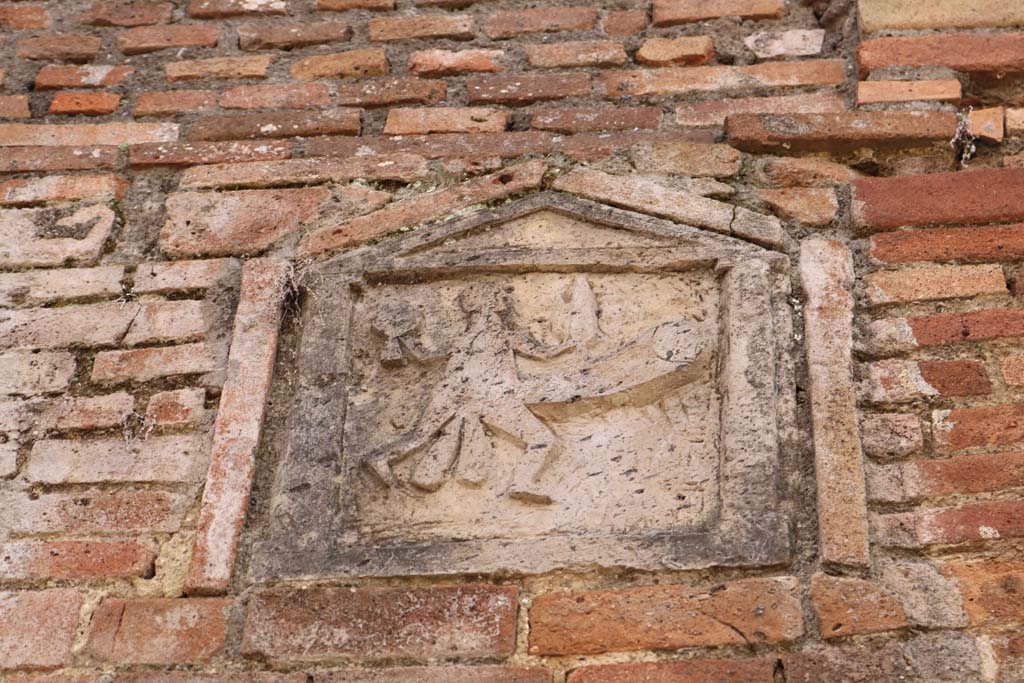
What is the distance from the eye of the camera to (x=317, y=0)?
134 inches

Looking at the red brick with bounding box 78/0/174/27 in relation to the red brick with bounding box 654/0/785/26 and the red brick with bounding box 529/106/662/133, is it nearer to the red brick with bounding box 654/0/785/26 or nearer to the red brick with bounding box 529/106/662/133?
the red brick with bounding box 529/106/662/133

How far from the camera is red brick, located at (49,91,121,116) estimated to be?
10.5 ft

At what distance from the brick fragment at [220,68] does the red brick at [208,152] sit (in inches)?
9.6

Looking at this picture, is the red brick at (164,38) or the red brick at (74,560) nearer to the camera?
the red brick at (74,560)

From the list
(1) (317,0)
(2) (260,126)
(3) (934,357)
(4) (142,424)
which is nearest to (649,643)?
(3) (934,357)

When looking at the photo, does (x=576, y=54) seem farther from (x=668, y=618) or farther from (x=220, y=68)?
(x=668, y=618)

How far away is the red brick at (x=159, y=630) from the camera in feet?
7.64

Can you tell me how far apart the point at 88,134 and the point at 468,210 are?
930mm

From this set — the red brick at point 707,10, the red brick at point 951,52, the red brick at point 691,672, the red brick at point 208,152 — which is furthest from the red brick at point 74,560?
the red brick at point 951,52

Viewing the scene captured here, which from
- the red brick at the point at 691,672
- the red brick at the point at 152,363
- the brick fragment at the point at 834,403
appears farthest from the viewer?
the red brick at the point at 152,363

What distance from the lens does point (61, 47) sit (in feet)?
11.0

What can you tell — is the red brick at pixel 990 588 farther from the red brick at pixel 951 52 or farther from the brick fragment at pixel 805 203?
the red brick at pixel 951 52

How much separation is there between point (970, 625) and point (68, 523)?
1567 mm

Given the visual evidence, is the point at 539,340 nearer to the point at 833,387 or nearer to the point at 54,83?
the point at 833,387
